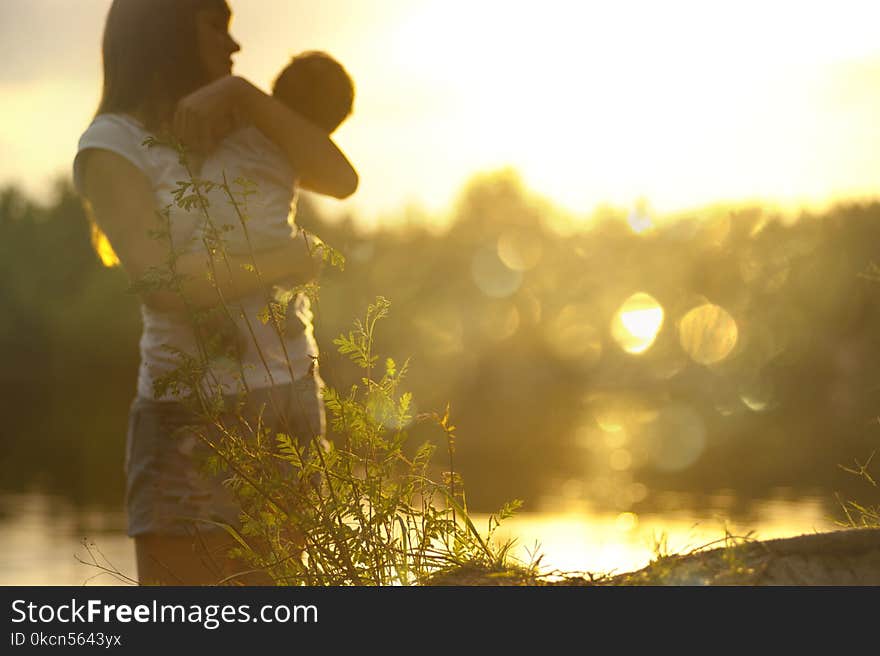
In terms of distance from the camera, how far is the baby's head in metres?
3.17

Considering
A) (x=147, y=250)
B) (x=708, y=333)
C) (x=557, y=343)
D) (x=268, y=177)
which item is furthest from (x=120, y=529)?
(x=557, y=343)

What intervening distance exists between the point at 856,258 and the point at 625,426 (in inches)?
768

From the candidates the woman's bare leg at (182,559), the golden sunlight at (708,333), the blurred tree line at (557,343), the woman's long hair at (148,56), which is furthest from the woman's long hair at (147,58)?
the golden sunlight at (708,333)

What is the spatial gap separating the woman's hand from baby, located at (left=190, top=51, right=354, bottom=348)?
9 centimetres

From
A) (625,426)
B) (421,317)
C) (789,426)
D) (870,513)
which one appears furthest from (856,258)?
(870,513)

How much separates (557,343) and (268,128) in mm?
56510

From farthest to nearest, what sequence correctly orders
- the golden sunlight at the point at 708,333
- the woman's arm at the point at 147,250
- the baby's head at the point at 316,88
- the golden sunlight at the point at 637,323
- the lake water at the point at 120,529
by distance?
the golden sunlight at the point at 637,323
the golden sunlight at the point at 708,333
the lake water at the point at 120,529
the baby's head at the point at 316,88
the woman's arm at the point at 147,250

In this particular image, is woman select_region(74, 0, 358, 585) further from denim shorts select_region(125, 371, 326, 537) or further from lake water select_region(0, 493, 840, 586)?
lake water select_region(0, 493, 840, 586)

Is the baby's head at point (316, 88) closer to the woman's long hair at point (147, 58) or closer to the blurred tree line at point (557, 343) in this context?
the woman's long hair at point (147, 58)

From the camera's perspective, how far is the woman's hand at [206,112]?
8.74 ft

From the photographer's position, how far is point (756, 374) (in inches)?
2098

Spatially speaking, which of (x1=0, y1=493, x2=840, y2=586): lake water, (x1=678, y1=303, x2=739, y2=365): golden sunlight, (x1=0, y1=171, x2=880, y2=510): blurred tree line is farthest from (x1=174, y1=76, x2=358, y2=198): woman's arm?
(x1=678, y1=303, x2=739, y2=365): golden sunlight
